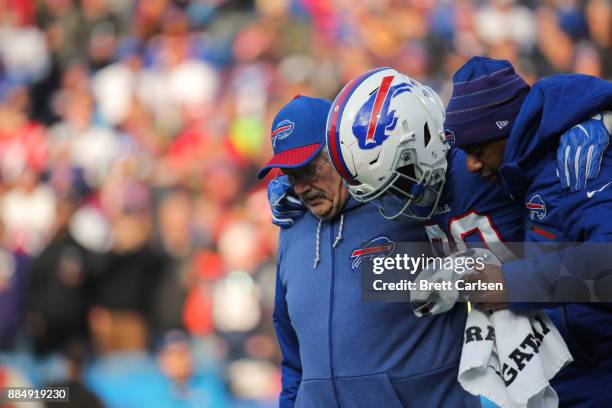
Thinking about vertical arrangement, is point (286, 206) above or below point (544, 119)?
below

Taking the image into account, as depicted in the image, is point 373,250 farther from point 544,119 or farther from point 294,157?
point 544,119

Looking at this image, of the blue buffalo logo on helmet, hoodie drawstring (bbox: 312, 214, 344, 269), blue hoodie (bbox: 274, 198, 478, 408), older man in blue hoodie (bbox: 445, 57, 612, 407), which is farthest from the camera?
hoodie drawstring (bbox: 312, 214, 344, 269)

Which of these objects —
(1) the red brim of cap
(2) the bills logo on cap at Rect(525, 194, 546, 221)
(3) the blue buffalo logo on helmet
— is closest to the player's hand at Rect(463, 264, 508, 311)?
(2) the bills logo on cap at Rect(525, 194, 546, 221)

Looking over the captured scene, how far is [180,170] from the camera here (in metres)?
6.89

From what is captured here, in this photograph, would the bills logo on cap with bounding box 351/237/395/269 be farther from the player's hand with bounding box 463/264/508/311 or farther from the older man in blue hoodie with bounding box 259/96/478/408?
the player's hand with bounding box 463/264/508/311

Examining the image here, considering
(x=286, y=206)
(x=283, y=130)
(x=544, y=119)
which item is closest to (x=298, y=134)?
(x=283, y=130)

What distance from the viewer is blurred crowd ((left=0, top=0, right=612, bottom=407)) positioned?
6188 mm

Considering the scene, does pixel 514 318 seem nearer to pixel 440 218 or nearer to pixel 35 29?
pixel 440 218

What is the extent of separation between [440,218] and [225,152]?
14.8ft

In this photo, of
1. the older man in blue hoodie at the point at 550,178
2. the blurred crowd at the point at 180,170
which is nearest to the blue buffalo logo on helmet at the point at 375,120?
the older man in blue hoodie at the point at 550,178

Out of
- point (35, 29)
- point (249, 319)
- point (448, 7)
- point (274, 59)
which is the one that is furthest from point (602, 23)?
point (35, 29)

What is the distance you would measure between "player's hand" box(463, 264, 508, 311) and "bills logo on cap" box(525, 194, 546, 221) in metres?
0.15

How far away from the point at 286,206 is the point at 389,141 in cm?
52

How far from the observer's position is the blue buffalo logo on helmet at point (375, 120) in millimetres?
2303
